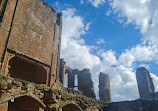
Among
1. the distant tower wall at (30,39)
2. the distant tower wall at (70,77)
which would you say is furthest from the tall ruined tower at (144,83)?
the distant tower wall at (30,39)

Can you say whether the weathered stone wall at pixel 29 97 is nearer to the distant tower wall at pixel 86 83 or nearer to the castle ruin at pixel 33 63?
the castle ruin at pixel 33 63

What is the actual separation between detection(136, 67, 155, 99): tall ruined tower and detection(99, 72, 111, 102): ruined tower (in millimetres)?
4060

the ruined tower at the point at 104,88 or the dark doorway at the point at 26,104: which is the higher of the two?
the ruined tower at the point at 104,88

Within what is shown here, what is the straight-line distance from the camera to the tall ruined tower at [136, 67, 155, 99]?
19.5 metres

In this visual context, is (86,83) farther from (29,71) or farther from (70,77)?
(29,71)

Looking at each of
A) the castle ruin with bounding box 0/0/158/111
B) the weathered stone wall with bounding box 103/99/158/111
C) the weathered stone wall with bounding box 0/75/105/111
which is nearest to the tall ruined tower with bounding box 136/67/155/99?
the weathered stone wall with bounding box 103/99/158/111

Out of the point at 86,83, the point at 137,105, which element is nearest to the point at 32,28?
the point at 137,105

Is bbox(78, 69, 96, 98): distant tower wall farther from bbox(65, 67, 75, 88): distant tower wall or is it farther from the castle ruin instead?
the castle ruin

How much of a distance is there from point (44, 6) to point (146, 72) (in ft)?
50.7

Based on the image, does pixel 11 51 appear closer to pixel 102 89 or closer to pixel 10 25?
pixel 10 25

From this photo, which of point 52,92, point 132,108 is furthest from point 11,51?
point 132,108

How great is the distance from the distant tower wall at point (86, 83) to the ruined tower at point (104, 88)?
1420mm

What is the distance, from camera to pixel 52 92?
933 centimetres

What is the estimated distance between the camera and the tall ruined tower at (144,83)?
19539 mm
